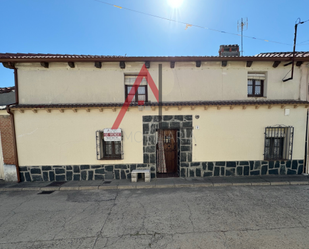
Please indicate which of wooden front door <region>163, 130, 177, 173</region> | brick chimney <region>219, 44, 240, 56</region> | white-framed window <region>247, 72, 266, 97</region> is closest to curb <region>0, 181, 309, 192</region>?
wooden front door <region>163, 130, 177, 173</region>

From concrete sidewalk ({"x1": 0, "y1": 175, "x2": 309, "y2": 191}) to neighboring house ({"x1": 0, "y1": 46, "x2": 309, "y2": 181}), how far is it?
1.16ft

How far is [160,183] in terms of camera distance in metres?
6.05

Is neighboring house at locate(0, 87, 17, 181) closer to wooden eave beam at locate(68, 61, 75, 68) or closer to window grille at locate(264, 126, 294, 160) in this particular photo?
wooden eave beam at locate(68, 61, 75, 68)

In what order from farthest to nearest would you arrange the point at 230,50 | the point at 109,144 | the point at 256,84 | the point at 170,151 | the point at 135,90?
the point at 230,50, the point at 170,151, the point at 256,84, the point at 109,144, the point at 135,90

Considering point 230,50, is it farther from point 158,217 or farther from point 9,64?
point 9,64

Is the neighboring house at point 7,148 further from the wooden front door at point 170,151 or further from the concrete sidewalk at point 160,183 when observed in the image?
the wooden front door at point 170,151

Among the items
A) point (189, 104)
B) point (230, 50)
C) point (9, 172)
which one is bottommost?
point (9, 172)

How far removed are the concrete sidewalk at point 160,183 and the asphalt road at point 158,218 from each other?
27cm

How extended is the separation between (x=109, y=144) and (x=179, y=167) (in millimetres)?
3439

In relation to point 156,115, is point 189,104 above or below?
above

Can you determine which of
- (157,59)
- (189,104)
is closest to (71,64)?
(157,59)

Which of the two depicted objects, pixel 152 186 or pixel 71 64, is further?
pixel 71 64

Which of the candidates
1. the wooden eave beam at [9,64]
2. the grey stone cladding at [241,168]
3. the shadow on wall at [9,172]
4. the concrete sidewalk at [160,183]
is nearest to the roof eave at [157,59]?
the wooden eave beam at [9,64]

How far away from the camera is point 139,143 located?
651cm
